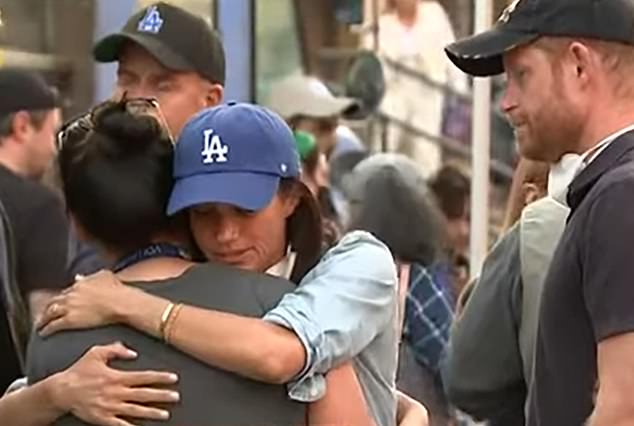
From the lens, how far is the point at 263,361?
7.43 ft

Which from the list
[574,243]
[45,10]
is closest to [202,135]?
[574,243]

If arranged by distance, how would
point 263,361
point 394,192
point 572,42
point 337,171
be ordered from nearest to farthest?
1. point 263,361
2. point 572,42
3. point 394,192
4. point 337,171

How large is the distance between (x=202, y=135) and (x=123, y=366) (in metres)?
0.38

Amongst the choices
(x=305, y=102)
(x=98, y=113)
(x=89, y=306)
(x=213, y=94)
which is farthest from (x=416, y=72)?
(x=89, y=306)

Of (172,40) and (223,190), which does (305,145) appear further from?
(223,190)

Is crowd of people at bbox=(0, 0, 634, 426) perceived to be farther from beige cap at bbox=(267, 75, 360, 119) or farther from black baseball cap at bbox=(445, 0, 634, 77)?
beige cap at bbox=(267, 75, 360, 119)

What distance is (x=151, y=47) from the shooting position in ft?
10.9

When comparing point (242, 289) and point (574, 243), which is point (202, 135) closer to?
point (242, 289)

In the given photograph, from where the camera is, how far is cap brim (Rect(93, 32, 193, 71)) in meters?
3.31

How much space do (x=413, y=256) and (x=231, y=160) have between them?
2.12 m

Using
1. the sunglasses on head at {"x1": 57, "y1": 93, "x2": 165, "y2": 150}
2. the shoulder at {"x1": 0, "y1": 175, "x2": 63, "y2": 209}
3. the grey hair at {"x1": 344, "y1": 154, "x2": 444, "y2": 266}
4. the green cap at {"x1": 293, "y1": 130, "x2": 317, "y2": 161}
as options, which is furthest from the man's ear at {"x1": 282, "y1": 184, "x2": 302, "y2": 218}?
the green cap at {"x1": 293, "y1": 130, "x2": 317, "y2": 161}

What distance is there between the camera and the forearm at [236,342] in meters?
2.27

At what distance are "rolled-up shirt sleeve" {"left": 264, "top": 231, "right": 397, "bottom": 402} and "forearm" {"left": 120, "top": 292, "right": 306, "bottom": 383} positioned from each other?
2cm

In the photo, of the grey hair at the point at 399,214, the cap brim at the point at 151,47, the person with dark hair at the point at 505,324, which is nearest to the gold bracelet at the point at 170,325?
the person with dark hair at the point at 505,324
